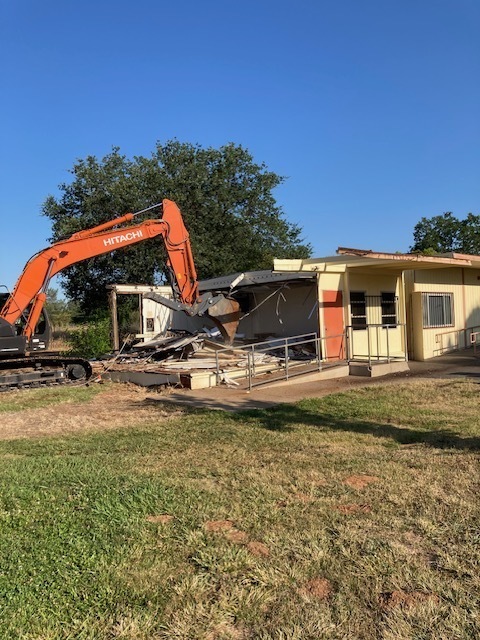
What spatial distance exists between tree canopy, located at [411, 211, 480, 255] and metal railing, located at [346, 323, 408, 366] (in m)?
40.2

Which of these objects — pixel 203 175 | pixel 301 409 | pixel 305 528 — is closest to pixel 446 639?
pixel 305 528

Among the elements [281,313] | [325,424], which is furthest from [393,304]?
[325,424]

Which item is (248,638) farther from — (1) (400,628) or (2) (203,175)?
(2) (203,175)

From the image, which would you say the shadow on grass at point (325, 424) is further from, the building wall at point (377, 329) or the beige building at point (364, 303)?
the building wall at point (377, 329)

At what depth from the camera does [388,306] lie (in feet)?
55.9

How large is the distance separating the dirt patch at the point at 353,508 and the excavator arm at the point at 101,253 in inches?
416

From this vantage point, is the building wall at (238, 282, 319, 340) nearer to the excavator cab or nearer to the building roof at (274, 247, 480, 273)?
the building roof at (274, 247, 480, 273)

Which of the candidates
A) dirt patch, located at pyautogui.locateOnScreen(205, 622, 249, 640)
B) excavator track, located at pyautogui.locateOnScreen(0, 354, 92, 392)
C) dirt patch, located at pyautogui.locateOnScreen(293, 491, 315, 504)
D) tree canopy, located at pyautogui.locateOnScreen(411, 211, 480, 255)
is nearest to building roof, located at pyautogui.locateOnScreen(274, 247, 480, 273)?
excavator track, located at pyautogui.locateOnScreen(0, 354, 92, 392)

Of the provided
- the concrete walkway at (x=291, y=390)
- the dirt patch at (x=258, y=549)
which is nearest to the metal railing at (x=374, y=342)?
the concrete walkway at (x=291, y=390)

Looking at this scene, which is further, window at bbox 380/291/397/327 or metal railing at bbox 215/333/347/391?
window at bbox 380/291/397/327

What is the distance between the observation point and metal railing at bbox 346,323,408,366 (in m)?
15.7

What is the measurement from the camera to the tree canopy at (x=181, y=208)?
27750mm

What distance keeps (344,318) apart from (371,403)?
20.9 ft

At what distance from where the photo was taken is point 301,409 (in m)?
9.62
